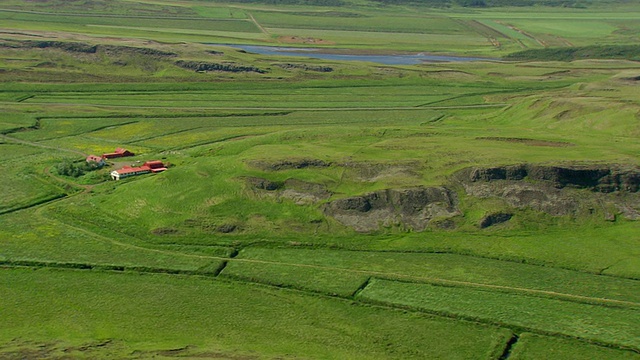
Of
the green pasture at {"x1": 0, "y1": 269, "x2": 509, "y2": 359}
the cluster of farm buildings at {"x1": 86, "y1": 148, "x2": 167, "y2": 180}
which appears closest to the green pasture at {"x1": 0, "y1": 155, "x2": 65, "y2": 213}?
the cluster of farm buildings at {"x1": 86, "y1": 148, "x2": 167, "y2": 180}

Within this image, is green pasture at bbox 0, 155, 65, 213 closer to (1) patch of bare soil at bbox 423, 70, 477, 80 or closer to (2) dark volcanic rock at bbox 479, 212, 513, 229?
(2) dark volcanic rock at bbox 479, 212, 513, 229

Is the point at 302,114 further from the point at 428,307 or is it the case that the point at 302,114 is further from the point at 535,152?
the point at 428,307

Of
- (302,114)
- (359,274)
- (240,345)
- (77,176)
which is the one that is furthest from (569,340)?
(302,114)

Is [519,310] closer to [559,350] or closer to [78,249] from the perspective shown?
[559,350]

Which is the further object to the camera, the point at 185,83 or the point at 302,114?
the point at 185,83

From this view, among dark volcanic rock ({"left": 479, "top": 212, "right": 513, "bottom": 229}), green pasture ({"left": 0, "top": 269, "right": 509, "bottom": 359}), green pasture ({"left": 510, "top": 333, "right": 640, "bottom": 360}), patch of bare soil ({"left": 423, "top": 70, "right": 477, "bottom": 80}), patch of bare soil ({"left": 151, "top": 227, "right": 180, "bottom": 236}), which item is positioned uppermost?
patch of bare soil ({"left": 423, "top": 70, "right": 477, "bottom": 80})

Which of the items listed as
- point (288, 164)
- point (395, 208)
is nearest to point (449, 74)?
point (288, 164)
